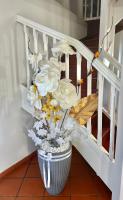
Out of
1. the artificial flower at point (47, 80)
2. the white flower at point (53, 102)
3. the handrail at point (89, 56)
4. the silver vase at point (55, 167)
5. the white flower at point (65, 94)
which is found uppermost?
the handrail at point (89, 56)

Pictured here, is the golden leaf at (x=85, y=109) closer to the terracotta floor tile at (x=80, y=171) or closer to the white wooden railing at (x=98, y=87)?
the white wooden railing at (x=98, y=87)

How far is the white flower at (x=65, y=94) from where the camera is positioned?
1.74 metres

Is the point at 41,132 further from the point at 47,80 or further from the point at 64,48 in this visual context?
the point at 64,48

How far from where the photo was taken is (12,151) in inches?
102

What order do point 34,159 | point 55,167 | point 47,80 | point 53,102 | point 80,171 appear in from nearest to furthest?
point 47,80, point 53,102, point 55,167, point 80,171, point 34,159

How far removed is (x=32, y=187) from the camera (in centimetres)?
239

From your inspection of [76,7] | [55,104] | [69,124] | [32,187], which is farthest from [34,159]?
[76,7]

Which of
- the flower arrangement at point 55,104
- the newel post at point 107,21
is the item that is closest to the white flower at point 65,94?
the flower arrangement at point 55,104

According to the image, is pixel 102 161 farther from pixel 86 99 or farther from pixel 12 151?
pixel 12 151

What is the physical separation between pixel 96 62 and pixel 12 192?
1.40 m

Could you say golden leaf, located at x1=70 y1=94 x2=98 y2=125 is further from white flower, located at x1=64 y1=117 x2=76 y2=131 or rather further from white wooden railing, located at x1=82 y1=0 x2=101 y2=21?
white wooden railing, located at x1=82 y1=0 x2=101 y2=21

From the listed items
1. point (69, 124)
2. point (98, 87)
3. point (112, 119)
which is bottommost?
point (69, 124)

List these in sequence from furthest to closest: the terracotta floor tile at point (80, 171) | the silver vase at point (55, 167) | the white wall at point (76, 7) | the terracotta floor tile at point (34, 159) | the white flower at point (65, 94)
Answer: the white wall at point (76, 7), the terracotta floor tile at point (34, 159), the terracotta floor tile at point (80, 171), the silver vase at point (55, 167), the white flower at point (65, 94)

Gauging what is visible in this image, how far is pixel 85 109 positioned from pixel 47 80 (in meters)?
0.38
